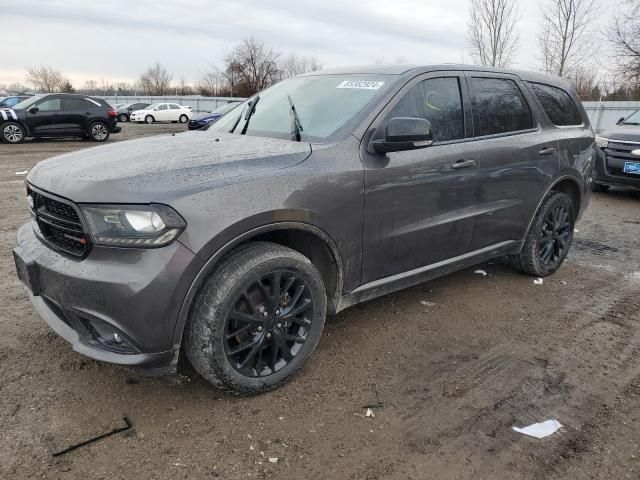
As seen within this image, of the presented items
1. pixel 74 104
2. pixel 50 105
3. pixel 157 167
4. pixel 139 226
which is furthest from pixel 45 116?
pixel 139 226

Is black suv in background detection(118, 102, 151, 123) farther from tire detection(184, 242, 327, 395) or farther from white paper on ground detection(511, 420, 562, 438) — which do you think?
white paper on ground detection(511, 420, 562, 438)

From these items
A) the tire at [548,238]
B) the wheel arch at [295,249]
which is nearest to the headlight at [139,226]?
the wheel arch at [295,249]

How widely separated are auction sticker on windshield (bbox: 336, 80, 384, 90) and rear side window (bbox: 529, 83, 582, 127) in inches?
71.1

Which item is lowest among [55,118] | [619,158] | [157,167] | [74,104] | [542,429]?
[542,429]

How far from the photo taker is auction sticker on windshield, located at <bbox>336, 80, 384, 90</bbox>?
11.1ft

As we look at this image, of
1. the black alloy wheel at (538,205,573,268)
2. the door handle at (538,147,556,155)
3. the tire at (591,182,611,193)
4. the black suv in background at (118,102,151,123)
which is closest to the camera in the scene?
the door handle at (538,147,556,155)

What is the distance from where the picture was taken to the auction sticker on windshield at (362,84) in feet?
11.1

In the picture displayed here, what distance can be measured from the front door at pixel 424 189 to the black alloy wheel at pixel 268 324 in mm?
542

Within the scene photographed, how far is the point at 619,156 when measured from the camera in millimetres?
8703

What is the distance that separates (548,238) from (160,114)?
34.1 m

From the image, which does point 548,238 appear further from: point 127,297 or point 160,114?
point 160,114

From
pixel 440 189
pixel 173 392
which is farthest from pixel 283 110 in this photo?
pixel 173 392

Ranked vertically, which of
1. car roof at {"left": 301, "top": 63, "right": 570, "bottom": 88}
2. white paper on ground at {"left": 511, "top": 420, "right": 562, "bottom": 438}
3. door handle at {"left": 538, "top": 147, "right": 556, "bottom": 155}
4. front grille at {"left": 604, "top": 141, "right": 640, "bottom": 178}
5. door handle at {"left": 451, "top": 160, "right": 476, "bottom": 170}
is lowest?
white paper on ground at {"left": 511, "top": 420, "right": 562, "bottom": 438}

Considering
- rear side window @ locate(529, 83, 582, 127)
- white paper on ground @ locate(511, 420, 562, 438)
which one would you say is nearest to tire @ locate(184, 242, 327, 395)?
white paper on ground @ locate(511, 420, 562, 438)
